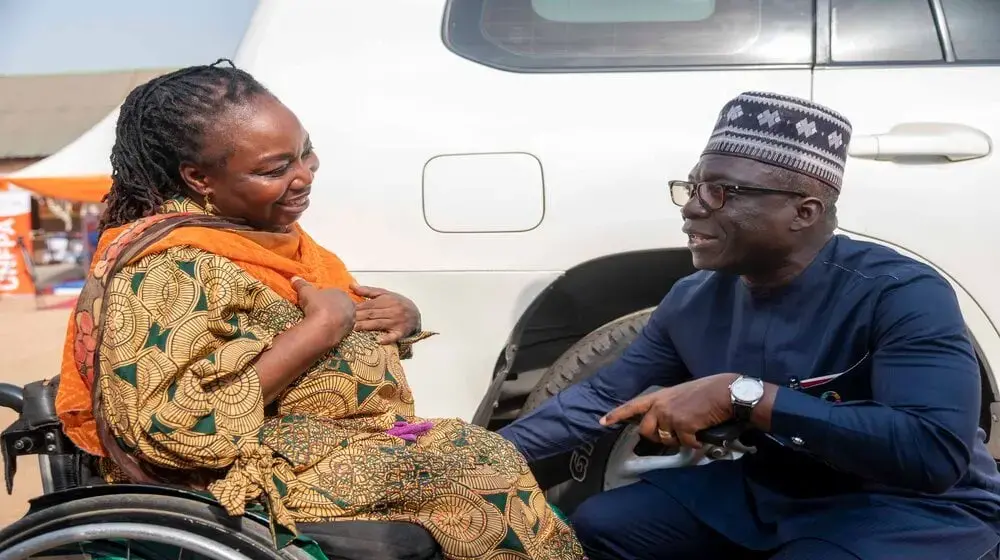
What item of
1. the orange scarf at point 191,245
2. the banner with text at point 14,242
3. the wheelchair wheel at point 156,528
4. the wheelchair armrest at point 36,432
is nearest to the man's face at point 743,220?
the orange scarf at point 191,245

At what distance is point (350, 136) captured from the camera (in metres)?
2.41

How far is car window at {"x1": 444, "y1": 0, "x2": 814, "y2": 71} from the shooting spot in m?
2.40

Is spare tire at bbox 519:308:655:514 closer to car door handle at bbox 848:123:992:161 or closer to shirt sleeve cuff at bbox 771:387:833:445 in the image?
car door handle at bbox 848:123:992:161

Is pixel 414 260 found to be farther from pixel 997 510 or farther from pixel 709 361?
pixel 997 510

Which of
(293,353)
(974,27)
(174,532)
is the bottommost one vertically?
(174,532)

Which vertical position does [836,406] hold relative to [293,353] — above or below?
below

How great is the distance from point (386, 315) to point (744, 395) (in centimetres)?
75

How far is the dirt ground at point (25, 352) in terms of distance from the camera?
379 cm

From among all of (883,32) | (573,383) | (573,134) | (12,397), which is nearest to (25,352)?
(12,397)

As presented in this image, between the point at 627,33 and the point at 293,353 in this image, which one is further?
the point at 627,33

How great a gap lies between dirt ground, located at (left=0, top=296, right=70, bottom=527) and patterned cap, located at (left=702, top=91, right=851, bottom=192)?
323 centimetres

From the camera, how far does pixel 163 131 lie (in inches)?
64.2

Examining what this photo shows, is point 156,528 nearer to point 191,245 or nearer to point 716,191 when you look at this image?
point 191,245

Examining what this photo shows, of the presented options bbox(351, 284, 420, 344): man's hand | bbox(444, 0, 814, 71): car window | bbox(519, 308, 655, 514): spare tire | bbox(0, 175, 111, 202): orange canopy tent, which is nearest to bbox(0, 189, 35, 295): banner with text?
bbox(0, 175, 111, 202): orange canopy tent
